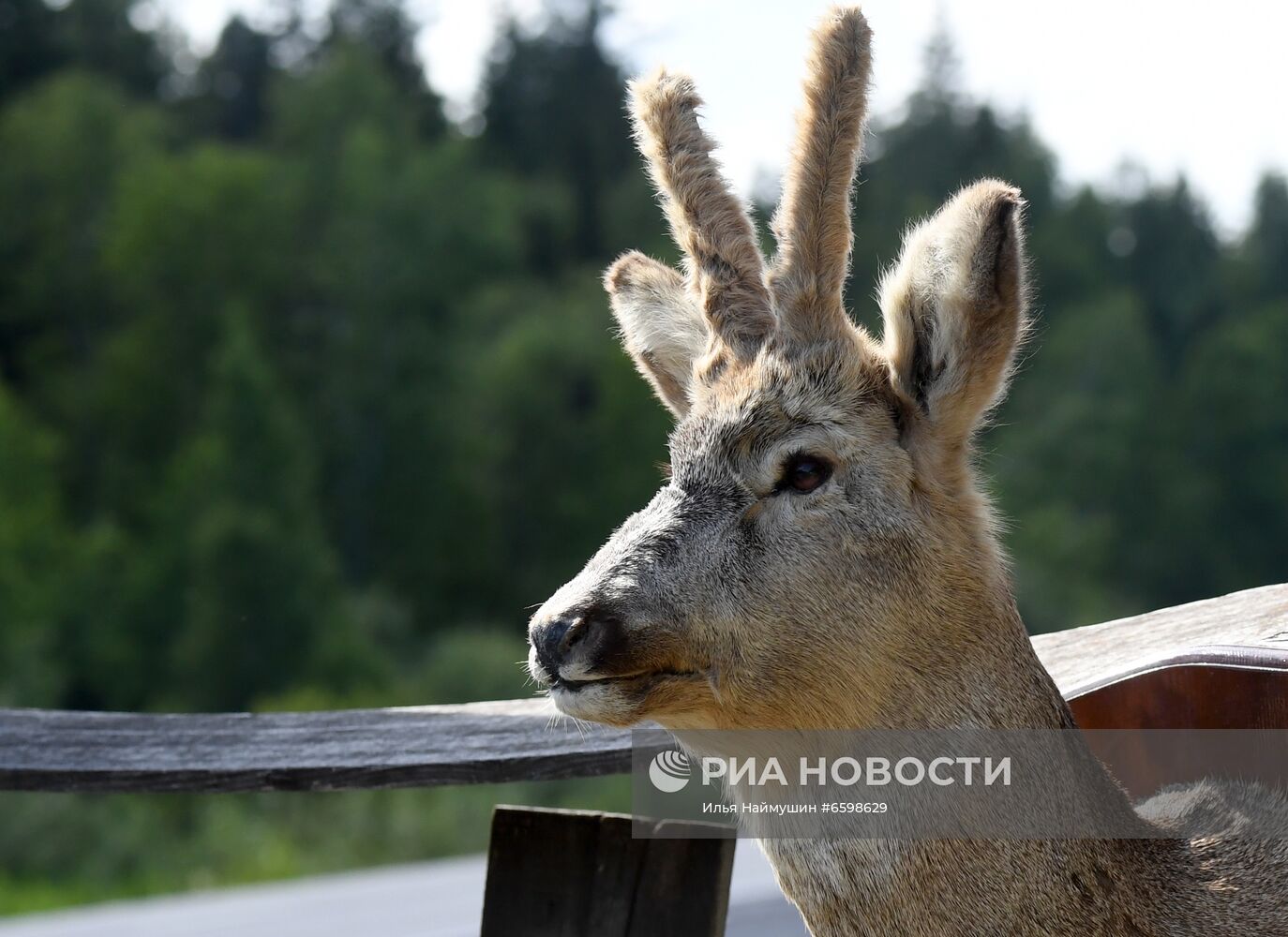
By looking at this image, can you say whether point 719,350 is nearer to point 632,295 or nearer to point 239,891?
point 632,295

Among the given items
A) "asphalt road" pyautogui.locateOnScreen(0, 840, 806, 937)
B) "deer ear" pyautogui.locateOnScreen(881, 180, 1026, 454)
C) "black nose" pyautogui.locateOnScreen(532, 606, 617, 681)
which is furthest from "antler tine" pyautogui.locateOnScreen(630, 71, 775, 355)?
"asphalt road" pyautogui.locateOnScreen(0, 840, 806, 937)

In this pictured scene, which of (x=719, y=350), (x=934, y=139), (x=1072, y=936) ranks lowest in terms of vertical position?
(x=1072, y=936)

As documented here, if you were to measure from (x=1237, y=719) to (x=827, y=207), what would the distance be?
3.76 feet

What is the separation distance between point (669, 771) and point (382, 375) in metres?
38.8

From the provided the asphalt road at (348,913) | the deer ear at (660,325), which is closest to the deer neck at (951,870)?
the deer ear at (660,325)

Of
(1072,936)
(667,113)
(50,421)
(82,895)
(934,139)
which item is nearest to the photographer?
(1072,936)

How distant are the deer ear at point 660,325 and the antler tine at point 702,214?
0.14 meters

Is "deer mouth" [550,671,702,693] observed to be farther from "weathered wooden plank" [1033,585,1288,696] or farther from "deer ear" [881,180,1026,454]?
"weathered wooden plank" [1033,585,1288,696]

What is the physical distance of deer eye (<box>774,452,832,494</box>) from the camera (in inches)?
99.2

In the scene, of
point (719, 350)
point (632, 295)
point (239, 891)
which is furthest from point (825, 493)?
point (239, 891)

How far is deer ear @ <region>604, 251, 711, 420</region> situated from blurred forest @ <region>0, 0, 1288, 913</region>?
58.1 ft

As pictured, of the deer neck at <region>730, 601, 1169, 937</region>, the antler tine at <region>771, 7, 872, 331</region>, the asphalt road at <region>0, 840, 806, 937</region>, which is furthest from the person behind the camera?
the asphalt road at <region>0, 840, 806, 937</region>

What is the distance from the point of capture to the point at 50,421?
123 feet

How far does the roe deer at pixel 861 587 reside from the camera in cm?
241
